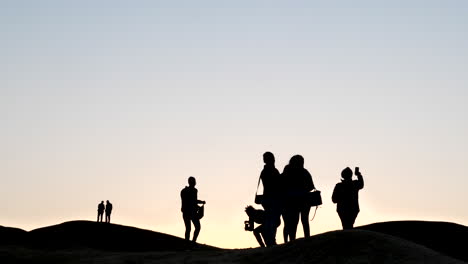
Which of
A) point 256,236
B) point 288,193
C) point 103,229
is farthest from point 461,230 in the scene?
point 103,229

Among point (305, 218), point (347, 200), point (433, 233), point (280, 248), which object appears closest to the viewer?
point (280, 248)

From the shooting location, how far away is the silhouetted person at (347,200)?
1866 centimetres

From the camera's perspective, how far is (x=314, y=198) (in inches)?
666

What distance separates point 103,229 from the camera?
94.2 feet

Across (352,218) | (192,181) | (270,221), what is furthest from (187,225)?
(270,221)

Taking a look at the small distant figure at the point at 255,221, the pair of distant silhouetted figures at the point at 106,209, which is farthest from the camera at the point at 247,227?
the pair of distant silhouetted figures at the point at 106,209

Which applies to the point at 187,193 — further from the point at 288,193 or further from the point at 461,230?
the point at 461,230

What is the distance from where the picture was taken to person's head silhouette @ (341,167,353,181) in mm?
18938

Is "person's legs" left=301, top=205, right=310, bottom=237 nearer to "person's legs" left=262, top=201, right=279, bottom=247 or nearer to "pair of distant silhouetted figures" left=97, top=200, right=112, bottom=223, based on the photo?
"person's legs" left=262, top=201, right=279, bottom=247

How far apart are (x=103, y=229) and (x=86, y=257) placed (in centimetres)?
1276

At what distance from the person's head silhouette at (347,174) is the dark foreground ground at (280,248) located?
77.2 inches

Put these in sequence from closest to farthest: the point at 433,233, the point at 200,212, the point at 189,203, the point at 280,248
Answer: the point at 280,248 → the point at 189,203 → the point at 200,212 → the point at 433,233

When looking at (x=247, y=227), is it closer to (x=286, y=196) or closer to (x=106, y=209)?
(x=286, y=196)

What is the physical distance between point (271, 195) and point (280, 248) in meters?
2.84
